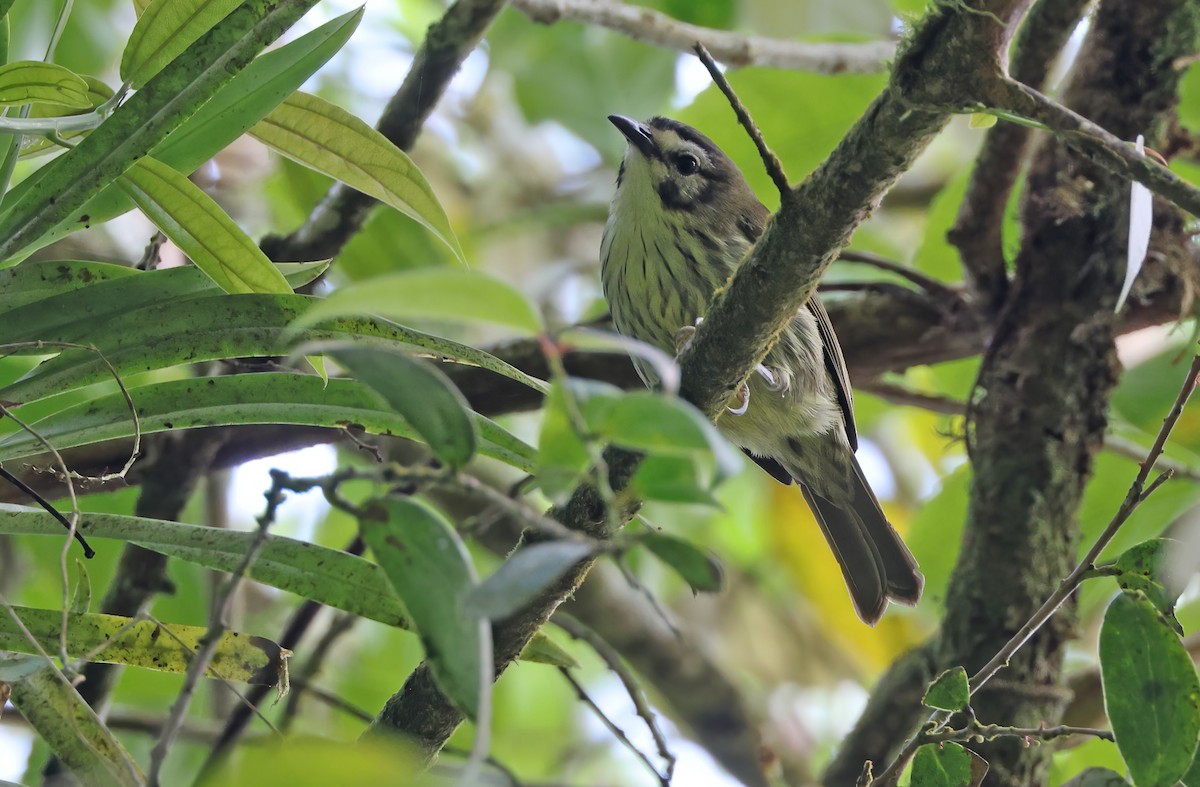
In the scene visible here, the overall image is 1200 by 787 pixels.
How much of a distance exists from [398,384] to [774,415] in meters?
2.18

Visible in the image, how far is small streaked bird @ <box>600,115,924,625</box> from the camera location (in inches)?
117

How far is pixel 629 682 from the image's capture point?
1.98 m

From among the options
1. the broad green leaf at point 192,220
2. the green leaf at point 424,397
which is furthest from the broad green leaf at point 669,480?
the broad green leaf at point 192,220

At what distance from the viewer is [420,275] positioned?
847mm

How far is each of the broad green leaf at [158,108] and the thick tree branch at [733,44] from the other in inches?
66.0

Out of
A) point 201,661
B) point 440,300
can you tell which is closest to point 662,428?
point 440,300

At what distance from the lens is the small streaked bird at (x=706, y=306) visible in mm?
2973

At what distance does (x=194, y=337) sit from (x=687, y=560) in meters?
0.88

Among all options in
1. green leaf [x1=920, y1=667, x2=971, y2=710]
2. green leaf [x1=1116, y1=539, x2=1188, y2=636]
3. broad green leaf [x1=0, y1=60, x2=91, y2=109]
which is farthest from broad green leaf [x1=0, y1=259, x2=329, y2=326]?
green leaf [x1=1116, y1=539, x2=1188, y2=636]

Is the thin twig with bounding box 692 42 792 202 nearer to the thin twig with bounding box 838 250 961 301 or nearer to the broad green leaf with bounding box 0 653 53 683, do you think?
the broad green leaf with bounding box 0 653 53 683

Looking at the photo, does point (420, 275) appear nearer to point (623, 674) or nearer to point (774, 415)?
point (623, 674)

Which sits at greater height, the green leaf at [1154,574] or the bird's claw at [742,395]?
the bird's claw at [742,395]

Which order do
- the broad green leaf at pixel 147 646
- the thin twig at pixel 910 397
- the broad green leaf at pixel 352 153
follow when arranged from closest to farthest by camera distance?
the broad green leaf at pixel 147 646 → the broad green leaf at pixel 352 153 → the thin twig at pixel 910 397

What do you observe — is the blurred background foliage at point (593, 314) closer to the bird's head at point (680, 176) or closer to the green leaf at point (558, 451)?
the bird's head at point (680, 176)
